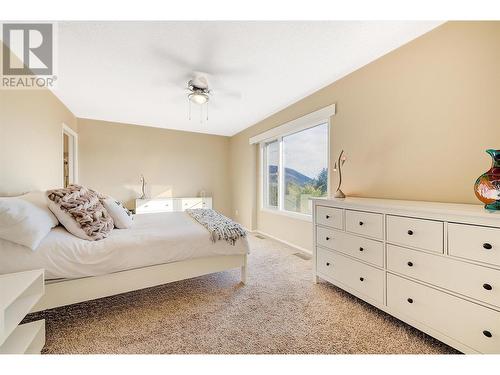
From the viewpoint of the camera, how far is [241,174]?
4.84 meters

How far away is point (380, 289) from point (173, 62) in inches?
107

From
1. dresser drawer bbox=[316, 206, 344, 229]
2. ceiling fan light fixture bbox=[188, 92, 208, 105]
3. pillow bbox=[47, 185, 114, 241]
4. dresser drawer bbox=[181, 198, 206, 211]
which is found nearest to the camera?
pillow bbox=[47, 185, 114, 241]

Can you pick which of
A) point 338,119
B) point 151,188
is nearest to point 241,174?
point 151,188

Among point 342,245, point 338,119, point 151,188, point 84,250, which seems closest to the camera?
point 84,250

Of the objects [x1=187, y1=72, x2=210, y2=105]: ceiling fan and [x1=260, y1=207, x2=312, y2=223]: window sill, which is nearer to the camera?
[x1=187, y1=72, x2=210, y2=105]: ceiling fan

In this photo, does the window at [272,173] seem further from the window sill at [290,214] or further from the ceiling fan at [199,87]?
the ceiling fan at [199,87]

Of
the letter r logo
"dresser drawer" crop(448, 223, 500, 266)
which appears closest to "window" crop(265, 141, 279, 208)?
"dresser drawer" crop(448, 223, 500, 266)

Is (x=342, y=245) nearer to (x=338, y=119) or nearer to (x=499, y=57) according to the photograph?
(x=338, y=119)

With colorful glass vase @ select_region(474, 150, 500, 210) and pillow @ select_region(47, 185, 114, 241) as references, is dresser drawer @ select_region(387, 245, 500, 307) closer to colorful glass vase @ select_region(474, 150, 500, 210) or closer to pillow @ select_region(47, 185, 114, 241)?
colorful glass vase @ select_region(474, 150, 500, 210)

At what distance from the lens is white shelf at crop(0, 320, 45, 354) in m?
1.09

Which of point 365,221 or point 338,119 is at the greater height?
point 338,119

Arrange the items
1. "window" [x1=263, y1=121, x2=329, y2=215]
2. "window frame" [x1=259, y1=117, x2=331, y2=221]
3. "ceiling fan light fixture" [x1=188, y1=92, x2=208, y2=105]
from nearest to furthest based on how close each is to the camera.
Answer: "ceiling fan light fixture" [x1=188, y1=92, x2=208, y2=105] < "window frame" [x1=259, y1=117, x2=331, y2=221] < "window" [x1=263, y1=121, x2=329, y2=215]

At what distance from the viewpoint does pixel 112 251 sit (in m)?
1.56

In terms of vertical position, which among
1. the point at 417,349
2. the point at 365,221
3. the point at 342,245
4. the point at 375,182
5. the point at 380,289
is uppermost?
the point at 375,182
